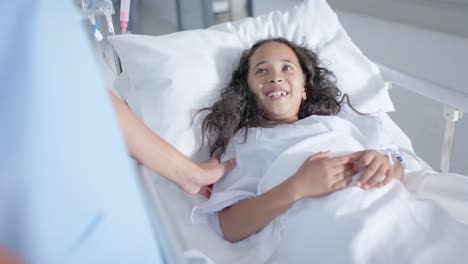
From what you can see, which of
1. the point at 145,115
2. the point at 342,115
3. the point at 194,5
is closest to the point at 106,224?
the point at 145,115

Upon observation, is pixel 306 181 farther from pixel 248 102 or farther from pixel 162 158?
pixel 248 102

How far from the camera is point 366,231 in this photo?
83cm

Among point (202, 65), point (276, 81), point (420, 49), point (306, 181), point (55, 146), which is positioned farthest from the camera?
point (420, 49)

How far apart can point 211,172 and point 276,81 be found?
1.13 feet

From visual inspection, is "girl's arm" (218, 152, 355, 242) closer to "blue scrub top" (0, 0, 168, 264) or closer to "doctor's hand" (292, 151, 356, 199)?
"doctor's hand" (292, 151, 356, 199)

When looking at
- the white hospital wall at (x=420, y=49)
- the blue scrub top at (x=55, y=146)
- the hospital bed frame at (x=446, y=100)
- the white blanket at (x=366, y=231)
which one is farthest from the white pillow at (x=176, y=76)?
the blue scrub top at (x=55, y=146)

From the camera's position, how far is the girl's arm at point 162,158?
827mm

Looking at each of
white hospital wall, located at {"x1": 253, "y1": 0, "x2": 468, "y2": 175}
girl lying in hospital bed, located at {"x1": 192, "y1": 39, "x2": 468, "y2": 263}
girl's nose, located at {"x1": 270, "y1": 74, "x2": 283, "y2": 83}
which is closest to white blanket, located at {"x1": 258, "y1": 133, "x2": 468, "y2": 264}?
girl lying in hospital bed, located at {"x1": 192, "y1": 39, "x2": 468, "y2": 263}

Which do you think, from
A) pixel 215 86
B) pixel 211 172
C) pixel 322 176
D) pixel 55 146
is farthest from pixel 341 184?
pixel 55 146

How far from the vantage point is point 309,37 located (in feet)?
5.23

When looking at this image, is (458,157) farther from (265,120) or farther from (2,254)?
(2,254)

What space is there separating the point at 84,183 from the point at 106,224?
0.04m

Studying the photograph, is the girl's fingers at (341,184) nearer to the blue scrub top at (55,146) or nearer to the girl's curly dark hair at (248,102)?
the girl's curly dark hair at (248,102)

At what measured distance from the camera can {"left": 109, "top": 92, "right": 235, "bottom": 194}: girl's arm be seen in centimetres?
83
